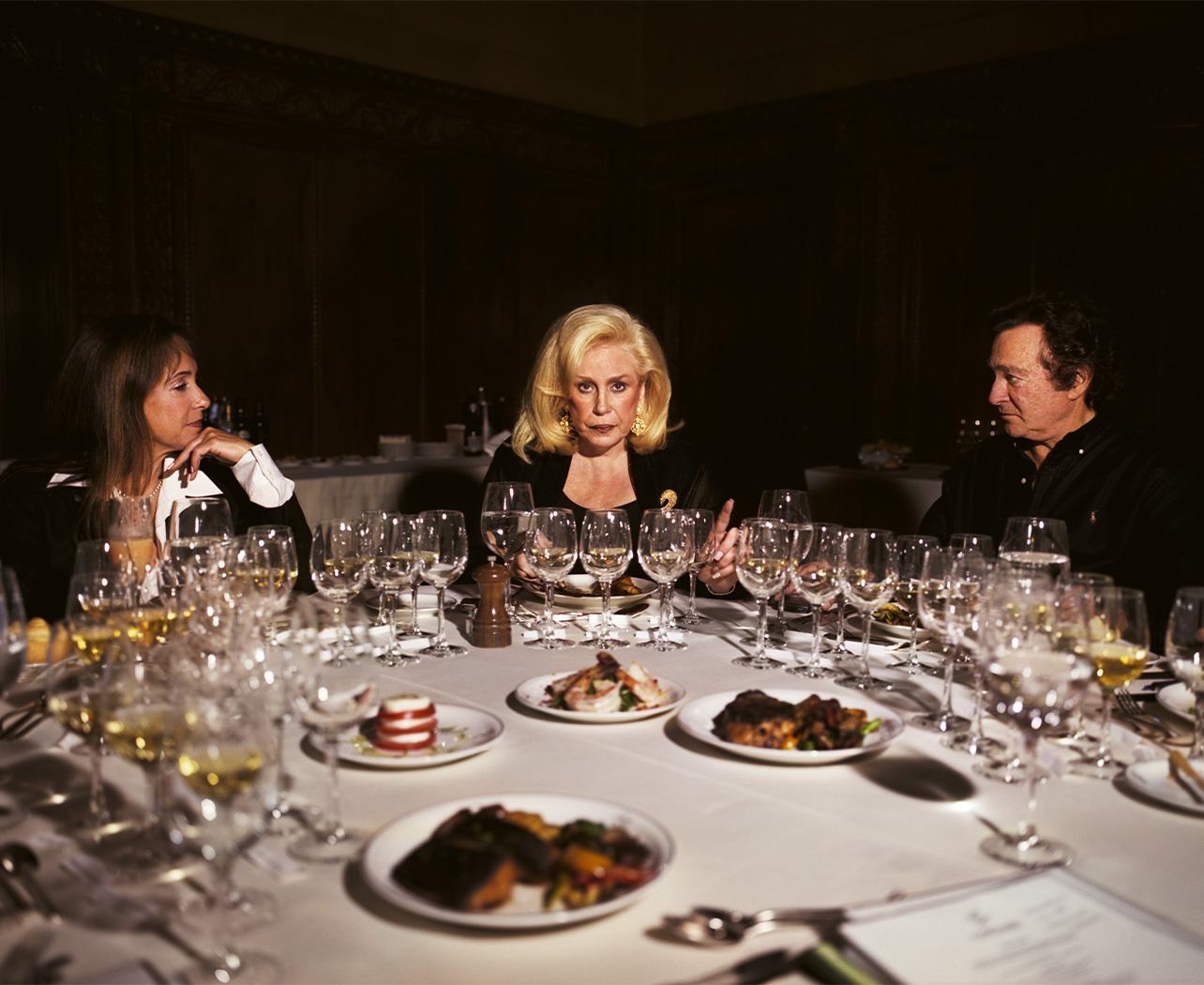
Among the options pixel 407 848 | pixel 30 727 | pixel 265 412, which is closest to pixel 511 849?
pixel 407 848

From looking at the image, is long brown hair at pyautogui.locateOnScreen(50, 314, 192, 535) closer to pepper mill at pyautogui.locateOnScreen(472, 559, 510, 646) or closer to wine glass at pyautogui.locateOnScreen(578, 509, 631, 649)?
pepper mill at pyautogui.locateOnScreen(472, 559, 510, 646)

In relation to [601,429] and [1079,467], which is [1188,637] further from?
[601,429]

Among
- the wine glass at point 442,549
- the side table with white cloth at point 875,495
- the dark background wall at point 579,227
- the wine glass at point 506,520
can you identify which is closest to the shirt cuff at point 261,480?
the wine glass at point 506,520

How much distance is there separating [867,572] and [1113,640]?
435mm

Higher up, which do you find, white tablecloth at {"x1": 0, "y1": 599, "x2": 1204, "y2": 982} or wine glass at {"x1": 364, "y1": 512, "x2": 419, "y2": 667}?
wine glass at {"x1": 364, "y1": 512, "x2": 419, "y2": 667}

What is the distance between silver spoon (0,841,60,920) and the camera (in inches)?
40.7

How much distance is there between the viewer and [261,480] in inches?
112

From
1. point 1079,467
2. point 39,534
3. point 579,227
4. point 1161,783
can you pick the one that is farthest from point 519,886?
point 579,227

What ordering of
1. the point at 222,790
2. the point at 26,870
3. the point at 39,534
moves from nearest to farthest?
the point at 222,790 → the point at 26,870 → the point at 39,534

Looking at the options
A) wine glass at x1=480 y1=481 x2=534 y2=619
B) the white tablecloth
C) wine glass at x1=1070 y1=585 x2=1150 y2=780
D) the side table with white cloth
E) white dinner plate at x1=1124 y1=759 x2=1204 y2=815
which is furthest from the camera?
the side table with white cloth

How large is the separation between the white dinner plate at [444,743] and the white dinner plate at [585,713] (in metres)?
0.10

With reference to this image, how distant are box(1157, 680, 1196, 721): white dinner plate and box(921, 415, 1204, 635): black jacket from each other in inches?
35.6

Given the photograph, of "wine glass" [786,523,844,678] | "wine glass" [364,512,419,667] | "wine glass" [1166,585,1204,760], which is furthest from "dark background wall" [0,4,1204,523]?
"wine glass" [1166,585,1204,760]

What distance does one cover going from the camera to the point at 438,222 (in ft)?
23.7
